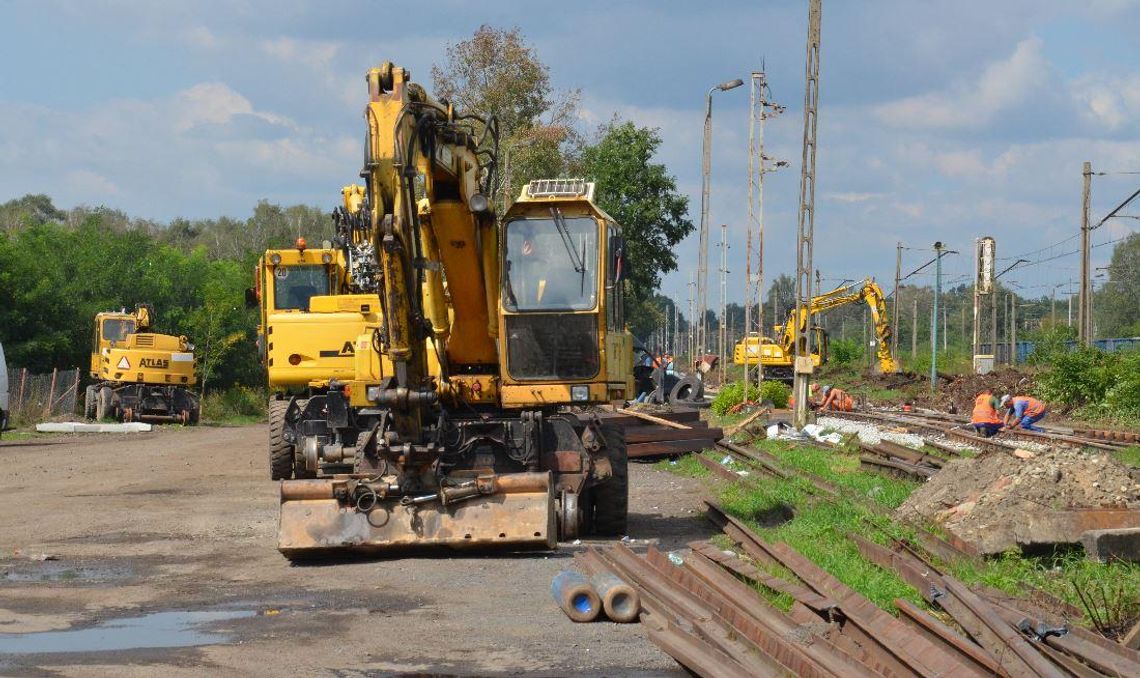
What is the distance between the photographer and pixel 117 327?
132ft

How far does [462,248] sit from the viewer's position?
1288cm

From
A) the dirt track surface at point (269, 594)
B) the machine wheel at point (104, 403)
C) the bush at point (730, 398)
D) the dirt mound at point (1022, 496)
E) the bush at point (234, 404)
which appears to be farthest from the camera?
the bush at point (234, 404)

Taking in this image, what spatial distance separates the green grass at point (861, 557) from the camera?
29.3 ft

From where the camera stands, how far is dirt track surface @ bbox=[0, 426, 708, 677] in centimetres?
775

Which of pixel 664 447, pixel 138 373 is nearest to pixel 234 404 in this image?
pixel 138 373

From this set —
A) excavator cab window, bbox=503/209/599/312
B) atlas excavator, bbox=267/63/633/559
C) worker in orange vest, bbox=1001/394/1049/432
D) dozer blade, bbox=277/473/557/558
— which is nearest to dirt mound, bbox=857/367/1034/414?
worker in orange vest, bbox=1001/394/1049/432

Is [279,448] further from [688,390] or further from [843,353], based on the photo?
[843,353]

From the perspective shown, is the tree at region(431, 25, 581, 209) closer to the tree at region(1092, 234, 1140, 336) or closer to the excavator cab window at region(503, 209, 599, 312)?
the excavator cab window at region(503, 209, 599, 312)

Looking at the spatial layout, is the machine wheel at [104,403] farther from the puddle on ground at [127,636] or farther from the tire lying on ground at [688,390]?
the puddle on ground at [127,636]

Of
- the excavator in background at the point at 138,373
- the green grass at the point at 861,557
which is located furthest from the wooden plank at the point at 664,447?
the excavator in background at the point at 138,373

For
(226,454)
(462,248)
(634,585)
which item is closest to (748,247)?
(226,454)

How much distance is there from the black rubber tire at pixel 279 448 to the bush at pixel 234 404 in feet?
90.4

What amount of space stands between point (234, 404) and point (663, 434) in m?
29.8

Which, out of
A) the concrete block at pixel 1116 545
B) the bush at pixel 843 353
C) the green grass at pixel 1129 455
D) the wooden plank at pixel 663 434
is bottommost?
the green grass at pixel 1129 455
